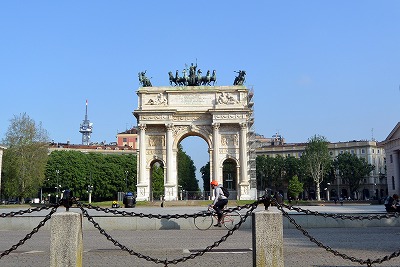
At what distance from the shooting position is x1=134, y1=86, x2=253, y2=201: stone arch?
2416 inches

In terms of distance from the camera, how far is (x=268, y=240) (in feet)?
24.0

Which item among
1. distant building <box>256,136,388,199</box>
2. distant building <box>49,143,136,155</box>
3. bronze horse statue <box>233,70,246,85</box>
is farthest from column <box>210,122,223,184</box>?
distant building <box>256,136,388,199</box>

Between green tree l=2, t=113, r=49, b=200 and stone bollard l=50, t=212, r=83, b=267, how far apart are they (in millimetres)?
60586

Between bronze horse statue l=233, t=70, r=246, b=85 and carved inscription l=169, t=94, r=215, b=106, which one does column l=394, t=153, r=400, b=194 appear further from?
carved inscription l=169, t=94, r=215, b=106

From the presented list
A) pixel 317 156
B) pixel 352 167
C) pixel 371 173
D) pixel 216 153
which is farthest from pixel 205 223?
pixel 371 173

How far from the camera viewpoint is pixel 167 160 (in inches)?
2425

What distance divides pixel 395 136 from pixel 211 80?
1128 inches

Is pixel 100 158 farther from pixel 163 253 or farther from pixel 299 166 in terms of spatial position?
pixel 163 253

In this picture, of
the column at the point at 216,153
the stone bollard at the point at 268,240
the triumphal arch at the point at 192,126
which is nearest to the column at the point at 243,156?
the triumphal arch at the point at 192,126

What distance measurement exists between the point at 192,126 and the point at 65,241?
182ft

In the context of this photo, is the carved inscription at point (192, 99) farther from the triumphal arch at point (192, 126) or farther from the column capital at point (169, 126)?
the column capital at point (169, 126)

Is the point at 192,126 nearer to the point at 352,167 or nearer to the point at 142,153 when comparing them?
the point at 142,153

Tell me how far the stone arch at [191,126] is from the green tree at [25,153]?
1466cm

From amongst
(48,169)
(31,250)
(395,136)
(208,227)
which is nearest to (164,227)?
(208,227)
